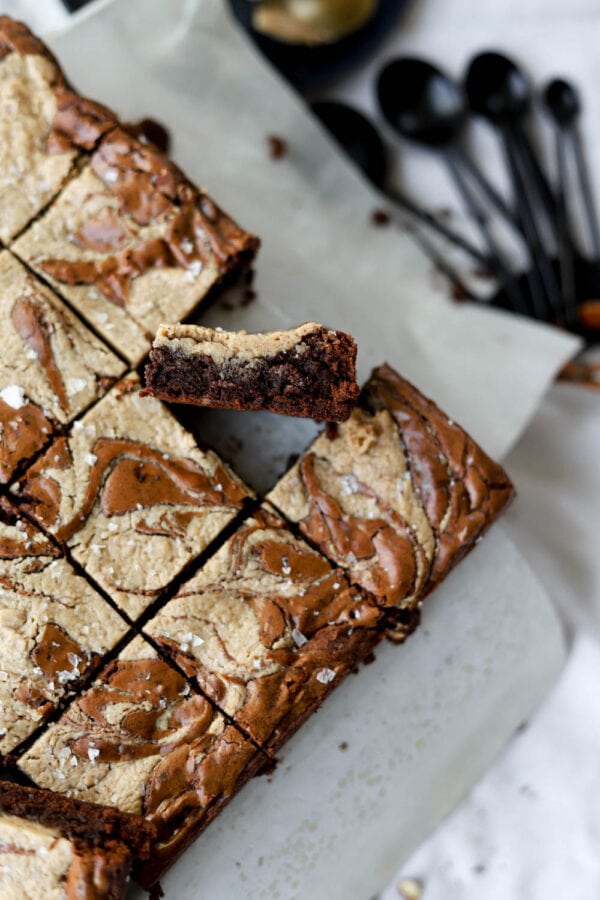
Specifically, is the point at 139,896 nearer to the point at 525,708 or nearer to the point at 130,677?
the point at 130,677

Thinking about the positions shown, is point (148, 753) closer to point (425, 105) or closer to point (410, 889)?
point (410, 889)

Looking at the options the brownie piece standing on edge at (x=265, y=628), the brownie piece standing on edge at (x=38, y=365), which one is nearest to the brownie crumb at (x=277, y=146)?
the brownie piece standing on edge at (x=38, y=365)

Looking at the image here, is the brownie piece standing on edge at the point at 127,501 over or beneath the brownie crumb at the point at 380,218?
beneath

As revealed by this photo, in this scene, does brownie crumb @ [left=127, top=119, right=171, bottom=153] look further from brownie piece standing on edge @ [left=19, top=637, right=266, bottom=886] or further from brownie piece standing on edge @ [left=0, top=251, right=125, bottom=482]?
brownie piece standing on edge @ [left=19, top=637, right=266, bottom=886]

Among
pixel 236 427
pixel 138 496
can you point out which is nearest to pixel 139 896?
pixel 138 496

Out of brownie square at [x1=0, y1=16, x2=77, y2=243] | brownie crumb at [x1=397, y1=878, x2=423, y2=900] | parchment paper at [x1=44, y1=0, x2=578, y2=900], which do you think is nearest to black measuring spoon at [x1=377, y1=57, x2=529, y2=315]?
parchment paper at [x1=44, y1=0, x2=578, y2=900]

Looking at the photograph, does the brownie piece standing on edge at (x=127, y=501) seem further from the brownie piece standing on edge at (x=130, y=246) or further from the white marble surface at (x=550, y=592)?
the white marble surface at (x=550, y=592)

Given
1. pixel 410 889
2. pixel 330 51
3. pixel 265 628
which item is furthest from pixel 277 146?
pixel 410 889
